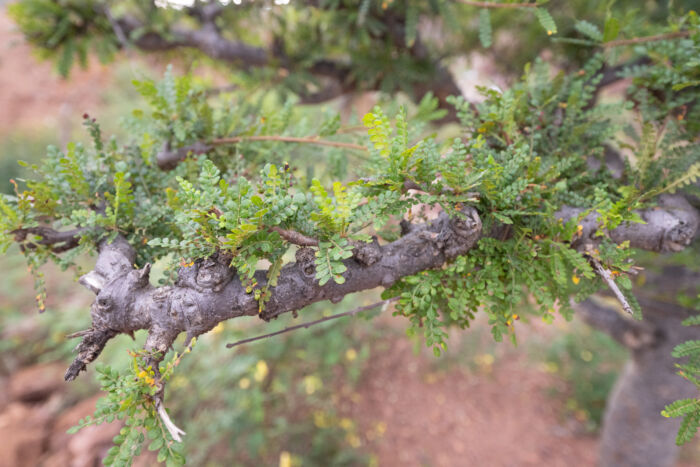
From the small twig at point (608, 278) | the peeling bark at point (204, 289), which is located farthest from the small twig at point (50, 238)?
the small twig at point (608, 278)

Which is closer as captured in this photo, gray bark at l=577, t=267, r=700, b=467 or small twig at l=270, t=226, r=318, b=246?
small twig at l=270, t=226, r=318, b=246

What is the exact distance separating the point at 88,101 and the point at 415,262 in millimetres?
12377

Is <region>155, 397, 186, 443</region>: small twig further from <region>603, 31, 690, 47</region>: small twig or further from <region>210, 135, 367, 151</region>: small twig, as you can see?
<region>603, 31, 690, 47</region>: small twig

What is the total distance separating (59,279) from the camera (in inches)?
234

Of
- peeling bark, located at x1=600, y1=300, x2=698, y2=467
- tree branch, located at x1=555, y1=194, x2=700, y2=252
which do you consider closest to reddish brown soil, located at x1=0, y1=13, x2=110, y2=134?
tree branch, located at x1=555, y1=194, x2=700, y2=252

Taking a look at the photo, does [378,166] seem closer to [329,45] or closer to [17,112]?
[329,45]

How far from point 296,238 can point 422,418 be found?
3.60m

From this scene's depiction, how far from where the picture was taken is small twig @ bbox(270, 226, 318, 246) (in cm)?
89

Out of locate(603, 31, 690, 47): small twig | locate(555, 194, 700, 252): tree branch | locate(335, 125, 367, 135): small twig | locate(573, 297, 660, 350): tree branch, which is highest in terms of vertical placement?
locate(603, 31, 690, 47): small twig

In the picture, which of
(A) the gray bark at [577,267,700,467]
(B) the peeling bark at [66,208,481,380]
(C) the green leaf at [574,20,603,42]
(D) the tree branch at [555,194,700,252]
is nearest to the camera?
(B) the peeling bark at [66,208,481,380]

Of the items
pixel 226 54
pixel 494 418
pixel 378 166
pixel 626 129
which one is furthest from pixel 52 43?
pixel 494 418

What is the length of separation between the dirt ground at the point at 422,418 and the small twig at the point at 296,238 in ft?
9.71

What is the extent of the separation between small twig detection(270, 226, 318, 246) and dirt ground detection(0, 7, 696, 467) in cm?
296

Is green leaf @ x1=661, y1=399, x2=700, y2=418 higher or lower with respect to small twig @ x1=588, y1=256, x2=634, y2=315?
lower
